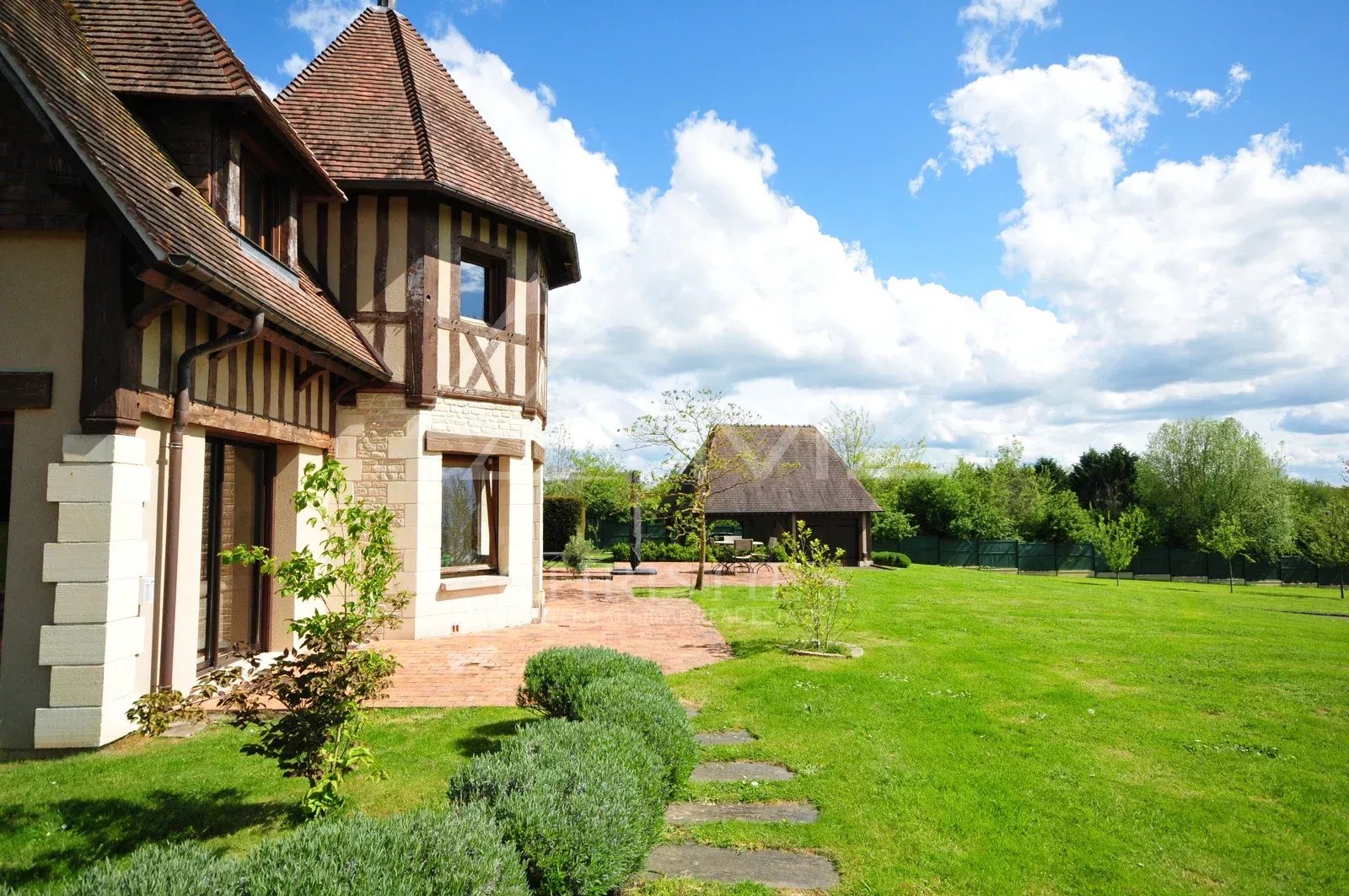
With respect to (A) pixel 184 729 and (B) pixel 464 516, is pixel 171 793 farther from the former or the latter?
(B) pixel 464 516

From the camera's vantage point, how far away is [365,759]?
4129 mm

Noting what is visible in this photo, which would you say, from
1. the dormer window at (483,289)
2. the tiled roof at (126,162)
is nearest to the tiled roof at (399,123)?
the dormer window at (483,289)

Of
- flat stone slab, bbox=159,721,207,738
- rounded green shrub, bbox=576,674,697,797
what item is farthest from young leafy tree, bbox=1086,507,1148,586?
flat stone slab, bbox=159,721,207,738

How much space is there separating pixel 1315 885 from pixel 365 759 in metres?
5.45

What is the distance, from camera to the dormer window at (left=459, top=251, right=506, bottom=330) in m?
11.5

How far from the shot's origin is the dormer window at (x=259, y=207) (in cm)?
810

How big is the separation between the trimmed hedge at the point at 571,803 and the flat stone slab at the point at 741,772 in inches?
57.8

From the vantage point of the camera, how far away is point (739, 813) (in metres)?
4.91

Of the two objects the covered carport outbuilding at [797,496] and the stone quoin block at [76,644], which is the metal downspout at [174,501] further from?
the covered carport outbuilding at [797,496]

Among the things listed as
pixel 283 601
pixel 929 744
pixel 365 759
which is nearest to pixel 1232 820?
pixel 929 744

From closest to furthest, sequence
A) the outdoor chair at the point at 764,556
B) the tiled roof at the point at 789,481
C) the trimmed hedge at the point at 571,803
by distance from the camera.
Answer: the trimmed hedge at the point at 571,803 < the outdoor chair at the point at 764,556 < the tiled roof at the point at 789,481

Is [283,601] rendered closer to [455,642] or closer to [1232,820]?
[455,642]

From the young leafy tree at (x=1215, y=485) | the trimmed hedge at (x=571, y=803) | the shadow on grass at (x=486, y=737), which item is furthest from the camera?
the young leafy tree at (x=1215, y=485)

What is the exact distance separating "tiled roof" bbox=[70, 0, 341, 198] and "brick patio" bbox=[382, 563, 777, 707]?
5778 millimetres
